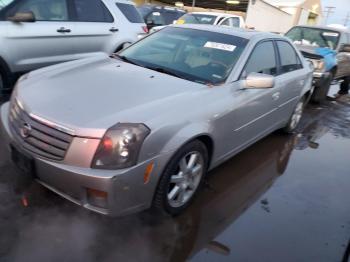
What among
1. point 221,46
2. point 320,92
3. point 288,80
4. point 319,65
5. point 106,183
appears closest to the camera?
point 106,183

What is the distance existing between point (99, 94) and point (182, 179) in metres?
0.99

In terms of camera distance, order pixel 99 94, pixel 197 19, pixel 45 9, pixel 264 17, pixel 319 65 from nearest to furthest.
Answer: pixel 99 94 < pixel 45 9 < pixel 319 65 < pixel 197 19 < pixel 264 17

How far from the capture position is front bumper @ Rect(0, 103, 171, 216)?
7.66 feet

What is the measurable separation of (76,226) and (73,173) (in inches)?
23.0

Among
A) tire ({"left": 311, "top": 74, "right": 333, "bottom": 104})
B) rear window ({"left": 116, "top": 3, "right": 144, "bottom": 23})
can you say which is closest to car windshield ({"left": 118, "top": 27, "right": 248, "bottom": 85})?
rear window ({"left": 116, "top": 3, "right": 144, "bottom": 23})

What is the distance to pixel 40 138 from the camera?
8.31 feet

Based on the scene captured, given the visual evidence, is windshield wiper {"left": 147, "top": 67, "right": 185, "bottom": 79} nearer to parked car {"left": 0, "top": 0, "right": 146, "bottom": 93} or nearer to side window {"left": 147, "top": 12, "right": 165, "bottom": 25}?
parked car {"left": 0, "top": 0, "right": 146, "bottom": 93}

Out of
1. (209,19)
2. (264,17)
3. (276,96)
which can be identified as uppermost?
(276,96)

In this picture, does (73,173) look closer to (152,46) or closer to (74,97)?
(74,97)

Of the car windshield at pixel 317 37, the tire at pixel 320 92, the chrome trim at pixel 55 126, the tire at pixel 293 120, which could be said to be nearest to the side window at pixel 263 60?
the tire at pixel 293 120

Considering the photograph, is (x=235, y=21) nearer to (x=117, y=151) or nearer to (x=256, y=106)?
(x=256, y=106)

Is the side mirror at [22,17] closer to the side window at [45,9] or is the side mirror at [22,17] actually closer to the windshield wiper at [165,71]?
the side window at [45,9]

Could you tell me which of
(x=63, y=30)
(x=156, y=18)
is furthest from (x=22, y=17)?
(x=156, y=18)

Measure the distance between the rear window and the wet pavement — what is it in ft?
12.7
